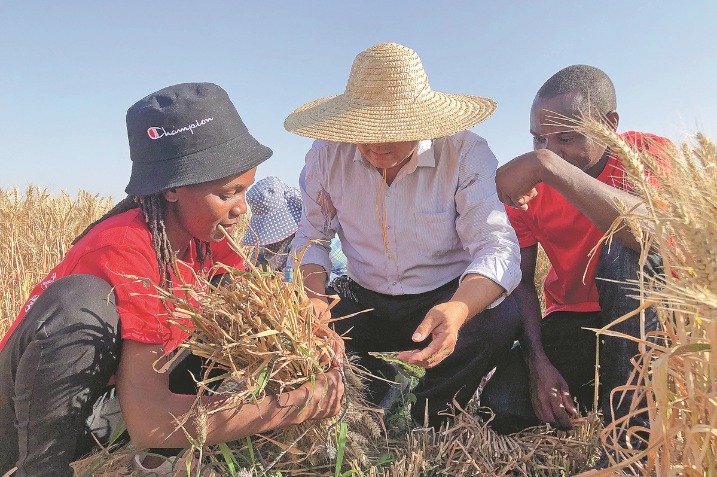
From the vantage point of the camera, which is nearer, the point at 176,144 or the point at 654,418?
the point at 654,418

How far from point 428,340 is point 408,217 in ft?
1.87

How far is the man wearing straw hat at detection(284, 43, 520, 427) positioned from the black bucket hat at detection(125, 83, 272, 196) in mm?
487

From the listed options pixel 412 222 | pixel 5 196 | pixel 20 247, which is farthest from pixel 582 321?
pixel 5 196

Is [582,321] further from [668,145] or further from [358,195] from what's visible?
[668,145]

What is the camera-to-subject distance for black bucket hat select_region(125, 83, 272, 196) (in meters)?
2.08

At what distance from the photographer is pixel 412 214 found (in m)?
2.71

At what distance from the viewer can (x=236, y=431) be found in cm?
179

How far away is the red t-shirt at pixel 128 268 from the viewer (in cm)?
189

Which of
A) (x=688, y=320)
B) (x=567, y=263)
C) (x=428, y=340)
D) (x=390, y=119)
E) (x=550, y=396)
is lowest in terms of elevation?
(x=550, y=396)

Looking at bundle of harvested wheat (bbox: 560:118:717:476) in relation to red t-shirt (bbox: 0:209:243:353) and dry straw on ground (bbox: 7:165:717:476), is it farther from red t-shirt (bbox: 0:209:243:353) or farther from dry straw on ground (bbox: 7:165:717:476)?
red t-shirt (bbox: 0:209:243:353)

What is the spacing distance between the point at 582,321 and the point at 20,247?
184 inches

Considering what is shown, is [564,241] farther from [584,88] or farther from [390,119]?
[390,119]

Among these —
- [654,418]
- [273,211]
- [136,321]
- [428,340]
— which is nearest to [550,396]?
[428,340]

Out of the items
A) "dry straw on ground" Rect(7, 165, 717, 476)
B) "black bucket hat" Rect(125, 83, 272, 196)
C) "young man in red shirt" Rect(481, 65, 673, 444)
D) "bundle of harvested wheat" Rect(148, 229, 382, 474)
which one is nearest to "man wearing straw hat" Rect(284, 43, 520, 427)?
"young man in red shirt" Rect(481, 65, 673, 444)
